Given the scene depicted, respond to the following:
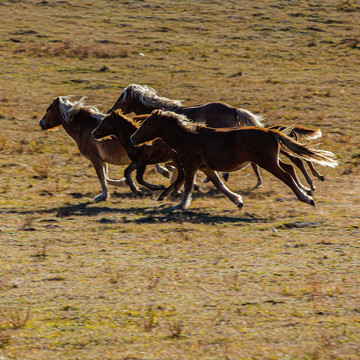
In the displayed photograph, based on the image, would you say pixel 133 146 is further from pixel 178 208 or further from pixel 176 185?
pixel 178 208

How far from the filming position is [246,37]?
32062 millimetres

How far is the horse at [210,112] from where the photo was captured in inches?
548

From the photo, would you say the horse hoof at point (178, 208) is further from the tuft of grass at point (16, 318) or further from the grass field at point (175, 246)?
the tuft of grass at point (16, 318)

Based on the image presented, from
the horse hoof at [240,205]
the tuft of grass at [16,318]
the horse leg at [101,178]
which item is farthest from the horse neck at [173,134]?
the tuft of grass at [16,318]

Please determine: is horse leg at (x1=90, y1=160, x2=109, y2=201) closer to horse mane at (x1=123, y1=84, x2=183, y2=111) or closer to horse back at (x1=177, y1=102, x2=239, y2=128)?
horse mane at (x1=123, y1=84, x2=183, y2=111)

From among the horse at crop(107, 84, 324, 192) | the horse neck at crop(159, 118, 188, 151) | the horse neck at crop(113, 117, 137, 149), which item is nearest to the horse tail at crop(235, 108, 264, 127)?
the horse at crop(107, 84, 324, 192)

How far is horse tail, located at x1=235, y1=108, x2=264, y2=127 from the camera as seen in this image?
13630mm

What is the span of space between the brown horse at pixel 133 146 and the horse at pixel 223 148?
0.55 m

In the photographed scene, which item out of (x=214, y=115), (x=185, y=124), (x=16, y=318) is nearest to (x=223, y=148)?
(x=185, y=124)

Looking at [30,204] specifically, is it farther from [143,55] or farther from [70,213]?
[143,55]

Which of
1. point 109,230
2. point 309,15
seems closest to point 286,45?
point 309,15

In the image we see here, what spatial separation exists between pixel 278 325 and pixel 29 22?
94.2 ft

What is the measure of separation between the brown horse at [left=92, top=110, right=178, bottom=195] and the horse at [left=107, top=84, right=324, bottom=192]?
1404 millimetres

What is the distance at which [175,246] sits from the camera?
10.2 metres
